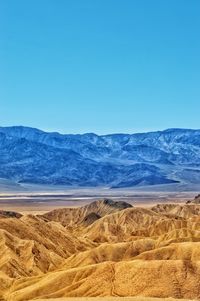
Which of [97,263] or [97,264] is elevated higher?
[97,264]

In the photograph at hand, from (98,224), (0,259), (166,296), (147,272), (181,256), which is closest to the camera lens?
(166,296)

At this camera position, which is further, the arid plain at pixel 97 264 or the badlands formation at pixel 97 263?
the badlands formation at pixel 97 263

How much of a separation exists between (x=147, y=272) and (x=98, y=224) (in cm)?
8736

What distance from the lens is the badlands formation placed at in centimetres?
7400

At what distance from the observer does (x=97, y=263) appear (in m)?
91.8

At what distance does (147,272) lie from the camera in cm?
7562

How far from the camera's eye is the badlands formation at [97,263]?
74.0 metres

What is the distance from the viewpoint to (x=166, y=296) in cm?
7081

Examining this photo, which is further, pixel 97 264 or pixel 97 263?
pixel 97 263

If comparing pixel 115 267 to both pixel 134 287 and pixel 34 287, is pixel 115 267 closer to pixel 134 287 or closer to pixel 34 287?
pixel 134 287

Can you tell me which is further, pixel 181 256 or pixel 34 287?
pixel 181 256

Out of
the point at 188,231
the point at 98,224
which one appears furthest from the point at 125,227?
the point at 188,231

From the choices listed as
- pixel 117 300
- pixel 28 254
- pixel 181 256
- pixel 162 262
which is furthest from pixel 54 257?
pixel 117 300

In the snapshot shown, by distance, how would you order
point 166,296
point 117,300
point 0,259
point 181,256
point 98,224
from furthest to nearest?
point 98,224 → point 0,259 → point 181,256 → point 166,296 → point 117,300
